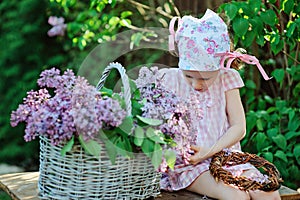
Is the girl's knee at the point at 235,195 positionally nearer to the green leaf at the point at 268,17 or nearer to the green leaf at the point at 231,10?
the green leaf at the point at 231,10

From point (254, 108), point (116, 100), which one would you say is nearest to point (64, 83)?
point (116, 100)

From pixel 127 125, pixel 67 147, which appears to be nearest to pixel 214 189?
pixel 127 125

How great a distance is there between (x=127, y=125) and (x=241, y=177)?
49cm

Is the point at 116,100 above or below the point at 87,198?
above

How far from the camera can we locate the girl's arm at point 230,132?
232 centimetres

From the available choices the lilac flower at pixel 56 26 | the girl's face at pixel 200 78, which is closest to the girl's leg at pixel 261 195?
the girl's face at pixel 200 78

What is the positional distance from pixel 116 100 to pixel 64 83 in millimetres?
202

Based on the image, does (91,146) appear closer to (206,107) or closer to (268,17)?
(206,107)

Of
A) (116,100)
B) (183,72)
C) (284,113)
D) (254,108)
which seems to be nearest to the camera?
(116,100)

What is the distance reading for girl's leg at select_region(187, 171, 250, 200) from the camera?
2.24 metres

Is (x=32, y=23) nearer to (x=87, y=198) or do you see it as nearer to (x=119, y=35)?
(x=119, y=35)

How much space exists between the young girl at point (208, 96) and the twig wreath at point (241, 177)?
3cm

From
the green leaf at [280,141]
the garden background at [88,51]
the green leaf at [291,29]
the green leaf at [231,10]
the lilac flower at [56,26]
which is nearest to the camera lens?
the green leaf at [231,10]

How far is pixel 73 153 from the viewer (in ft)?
6.55
